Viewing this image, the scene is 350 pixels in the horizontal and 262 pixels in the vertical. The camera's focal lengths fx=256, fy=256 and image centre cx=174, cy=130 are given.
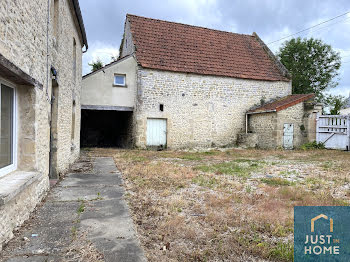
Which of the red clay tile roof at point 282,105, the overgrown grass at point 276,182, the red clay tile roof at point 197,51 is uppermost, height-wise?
the red clay tile roof at point 197,51

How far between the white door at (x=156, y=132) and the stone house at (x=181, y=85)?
6cm

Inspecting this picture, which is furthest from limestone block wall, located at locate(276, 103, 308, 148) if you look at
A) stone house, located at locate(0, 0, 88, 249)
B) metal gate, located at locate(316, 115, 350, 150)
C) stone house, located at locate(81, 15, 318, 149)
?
stone house, located at locate(0, 0, 88, 249)

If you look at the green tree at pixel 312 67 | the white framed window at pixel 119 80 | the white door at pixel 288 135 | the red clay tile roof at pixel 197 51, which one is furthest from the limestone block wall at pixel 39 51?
the green tree at pixel 312 67

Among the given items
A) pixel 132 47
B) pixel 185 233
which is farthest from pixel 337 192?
pixel 132 47

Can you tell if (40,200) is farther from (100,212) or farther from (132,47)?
(132,47)

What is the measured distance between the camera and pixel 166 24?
1636 cm

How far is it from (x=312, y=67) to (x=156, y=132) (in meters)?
20.1

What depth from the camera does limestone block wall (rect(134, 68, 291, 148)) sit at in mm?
13898

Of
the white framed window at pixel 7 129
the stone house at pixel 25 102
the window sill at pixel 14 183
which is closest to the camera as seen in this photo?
the window sill at pixel 14 183

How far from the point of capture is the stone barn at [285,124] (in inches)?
568

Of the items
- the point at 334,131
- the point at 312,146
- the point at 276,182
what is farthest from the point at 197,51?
the point at 276,182

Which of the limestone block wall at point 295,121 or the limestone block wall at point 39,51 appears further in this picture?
the limestone block wall at point 295,121

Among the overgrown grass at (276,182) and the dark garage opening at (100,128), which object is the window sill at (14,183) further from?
the dark garage opening at (100,128)

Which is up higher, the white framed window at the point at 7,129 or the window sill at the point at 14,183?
the white framed window at the point at 7,129
